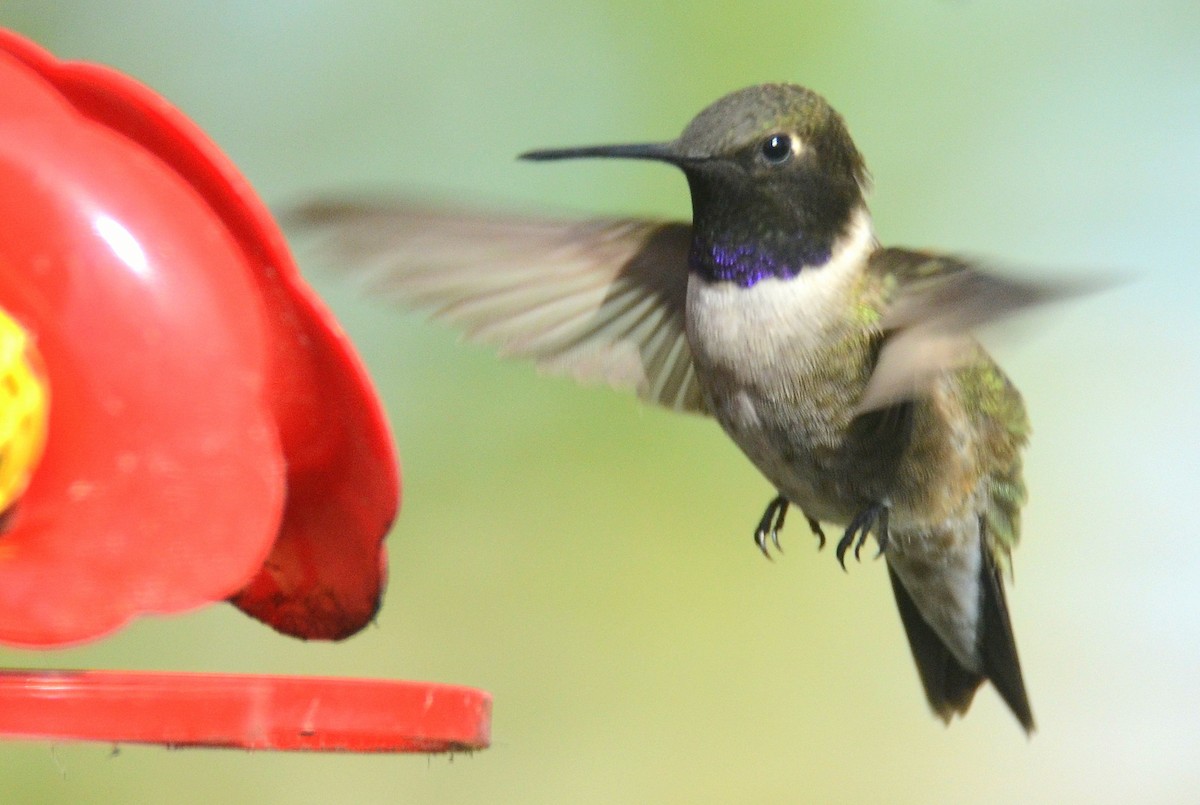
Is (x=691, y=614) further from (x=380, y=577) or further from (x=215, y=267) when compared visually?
(x=215, y=267)

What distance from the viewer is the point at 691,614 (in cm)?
434

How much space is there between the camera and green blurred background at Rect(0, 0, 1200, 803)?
4.22 meters

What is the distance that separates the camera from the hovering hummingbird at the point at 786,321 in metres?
1.94

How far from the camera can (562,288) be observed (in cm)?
231

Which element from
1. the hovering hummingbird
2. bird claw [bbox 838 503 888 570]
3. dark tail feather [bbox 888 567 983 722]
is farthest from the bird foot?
dark tail feather [bbox 888 567 983 722]

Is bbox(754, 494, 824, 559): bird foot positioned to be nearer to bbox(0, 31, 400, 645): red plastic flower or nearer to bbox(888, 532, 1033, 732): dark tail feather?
bbox(888, 532, 1033, 732): dark tail feather

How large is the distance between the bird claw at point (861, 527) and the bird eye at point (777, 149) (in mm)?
573

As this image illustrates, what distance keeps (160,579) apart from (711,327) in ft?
3.26

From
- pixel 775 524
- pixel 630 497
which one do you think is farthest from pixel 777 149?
pixel 630 497

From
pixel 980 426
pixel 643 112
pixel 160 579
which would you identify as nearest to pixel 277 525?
pixel 160 579

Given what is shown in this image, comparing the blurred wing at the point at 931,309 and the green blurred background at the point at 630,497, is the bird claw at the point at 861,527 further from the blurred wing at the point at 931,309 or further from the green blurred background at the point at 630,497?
the green blurred background at the point at 630,497

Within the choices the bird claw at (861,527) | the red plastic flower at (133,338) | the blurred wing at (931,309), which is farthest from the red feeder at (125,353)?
the bird claw at (861,527)

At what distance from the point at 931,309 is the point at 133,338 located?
3.30ft

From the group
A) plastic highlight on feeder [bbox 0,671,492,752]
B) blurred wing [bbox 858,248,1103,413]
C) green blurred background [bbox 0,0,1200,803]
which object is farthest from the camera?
green blurred background [bbox 0,0,1200,803]
